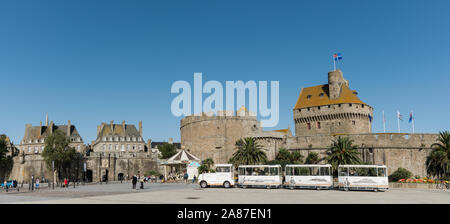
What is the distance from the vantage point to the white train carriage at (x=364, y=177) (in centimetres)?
2586

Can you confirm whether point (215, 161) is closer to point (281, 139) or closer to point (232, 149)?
point (232, 149)

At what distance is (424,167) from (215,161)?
2823 centimetres

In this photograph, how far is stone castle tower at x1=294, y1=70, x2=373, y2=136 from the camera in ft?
185

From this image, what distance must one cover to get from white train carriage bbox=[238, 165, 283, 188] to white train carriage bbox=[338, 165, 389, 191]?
4715mm

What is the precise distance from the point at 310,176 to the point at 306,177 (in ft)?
1.00

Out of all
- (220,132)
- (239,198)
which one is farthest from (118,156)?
(239,198)

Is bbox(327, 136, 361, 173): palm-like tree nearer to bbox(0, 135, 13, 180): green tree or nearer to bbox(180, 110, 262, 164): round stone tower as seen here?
bbox(180, 110, 262, 164): round stone tower

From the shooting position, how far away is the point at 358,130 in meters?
56.4

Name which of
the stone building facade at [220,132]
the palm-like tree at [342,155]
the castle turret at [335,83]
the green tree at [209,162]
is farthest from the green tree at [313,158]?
the castle turret at [335,83]

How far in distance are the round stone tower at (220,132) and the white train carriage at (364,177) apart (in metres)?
29.1

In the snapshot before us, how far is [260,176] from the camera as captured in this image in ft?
94.4

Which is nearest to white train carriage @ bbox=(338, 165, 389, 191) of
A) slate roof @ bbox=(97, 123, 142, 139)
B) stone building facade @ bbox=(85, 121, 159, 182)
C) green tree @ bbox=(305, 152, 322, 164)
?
green tree @ bbox=(305, 152, 322, 164)

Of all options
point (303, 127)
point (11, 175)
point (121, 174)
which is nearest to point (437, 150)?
point (303, 127)

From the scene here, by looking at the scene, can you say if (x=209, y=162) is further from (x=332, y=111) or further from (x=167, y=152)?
(x=167, y=152)
